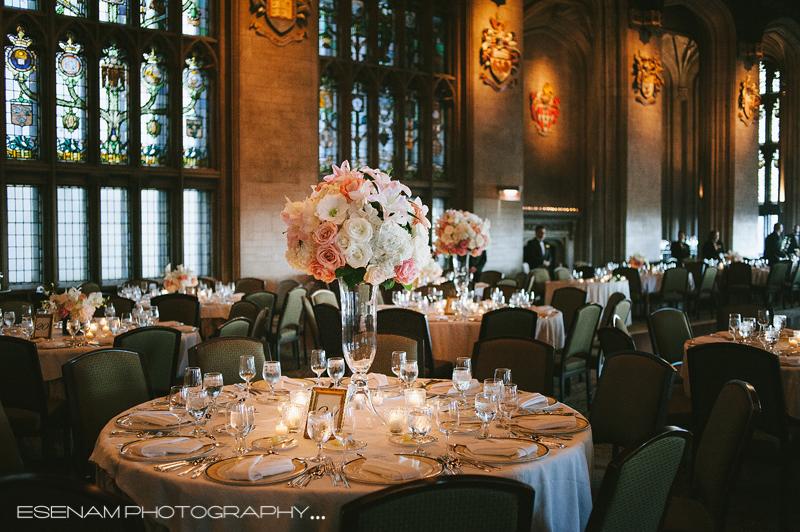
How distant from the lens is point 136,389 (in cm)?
348

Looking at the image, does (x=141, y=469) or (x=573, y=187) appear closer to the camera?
(x=141, y=469)

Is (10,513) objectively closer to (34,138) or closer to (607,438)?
(607,438)

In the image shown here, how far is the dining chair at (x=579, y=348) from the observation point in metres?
5.77

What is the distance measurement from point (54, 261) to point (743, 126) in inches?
737

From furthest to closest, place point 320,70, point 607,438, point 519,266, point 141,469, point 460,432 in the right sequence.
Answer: point 519,266 → point 320,70 → point 607,438 → point 460,432 → point 141,469

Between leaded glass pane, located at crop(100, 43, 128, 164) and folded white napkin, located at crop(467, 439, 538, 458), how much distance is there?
9112 millimetres

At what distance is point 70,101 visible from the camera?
964cm

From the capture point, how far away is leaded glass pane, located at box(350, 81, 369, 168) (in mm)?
12430

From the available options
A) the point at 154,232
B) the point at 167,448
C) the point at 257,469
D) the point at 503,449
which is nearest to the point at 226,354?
the point at 167,448

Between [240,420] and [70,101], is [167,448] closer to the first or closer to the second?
[240,420]

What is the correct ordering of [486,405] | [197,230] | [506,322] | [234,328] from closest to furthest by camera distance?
[486,405] → [234,328] → [506,322] → [197,230]

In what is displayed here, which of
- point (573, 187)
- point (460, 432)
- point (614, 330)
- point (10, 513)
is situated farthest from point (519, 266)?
point (10, 513)

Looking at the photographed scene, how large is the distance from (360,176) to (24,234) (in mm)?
8299

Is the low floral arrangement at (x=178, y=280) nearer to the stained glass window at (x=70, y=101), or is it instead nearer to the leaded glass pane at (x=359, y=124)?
the stained glass window at (x=70, y=101)
